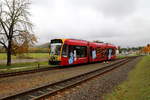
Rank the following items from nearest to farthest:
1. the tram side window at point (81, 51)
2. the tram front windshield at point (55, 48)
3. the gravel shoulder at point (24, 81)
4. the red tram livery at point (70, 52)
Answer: the gravel shoulder at point (24, 81)
the red tram livery at point (70, 52)
the tram front windshield at point (55, 48)
the tram side window at point (81, 51)

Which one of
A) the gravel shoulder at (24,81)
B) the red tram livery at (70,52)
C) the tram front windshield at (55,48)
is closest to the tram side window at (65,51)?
the red tram livery at (70,52)

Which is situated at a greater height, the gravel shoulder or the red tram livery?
the red tram livery

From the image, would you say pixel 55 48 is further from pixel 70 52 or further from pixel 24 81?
pixel 24 81

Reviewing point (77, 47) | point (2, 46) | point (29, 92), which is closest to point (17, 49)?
point (2, 46)

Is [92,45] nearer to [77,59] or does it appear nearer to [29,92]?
[77,59]

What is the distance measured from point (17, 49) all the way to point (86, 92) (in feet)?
57.5

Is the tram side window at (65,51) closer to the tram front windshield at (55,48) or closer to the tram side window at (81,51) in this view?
the tram front windshield at (55,48)

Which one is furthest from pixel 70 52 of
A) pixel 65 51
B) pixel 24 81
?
pixel 24 81

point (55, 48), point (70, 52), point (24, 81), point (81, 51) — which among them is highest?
point (55, 48)

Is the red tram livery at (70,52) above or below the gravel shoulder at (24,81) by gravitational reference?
above

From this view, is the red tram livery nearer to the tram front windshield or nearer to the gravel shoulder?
the tram front windshield

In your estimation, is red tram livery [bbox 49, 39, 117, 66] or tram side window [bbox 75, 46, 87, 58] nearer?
red tram livery [bbox 49, 39, 117, 66]

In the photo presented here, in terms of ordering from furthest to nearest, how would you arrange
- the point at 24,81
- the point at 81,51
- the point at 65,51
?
the point at 81,51, the point at 65,51, the point at 24,81

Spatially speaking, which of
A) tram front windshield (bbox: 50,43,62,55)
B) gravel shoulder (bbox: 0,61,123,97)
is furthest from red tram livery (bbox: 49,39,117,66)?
gravel shoulder (bbox: 0,61,123,97)
